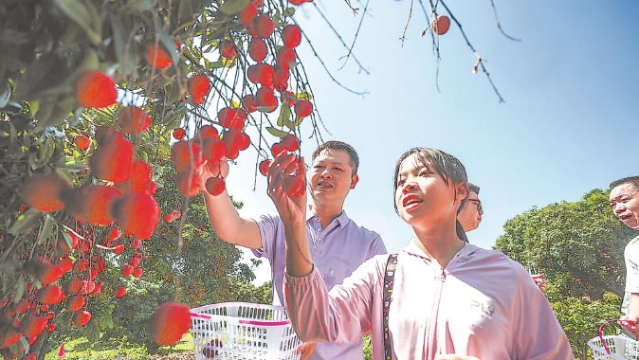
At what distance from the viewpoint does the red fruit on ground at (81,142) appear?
1314mm

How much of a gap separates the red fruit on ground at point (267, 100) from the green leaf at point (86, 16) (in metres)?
0.38

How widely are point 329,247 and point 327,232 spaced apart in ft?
0.19

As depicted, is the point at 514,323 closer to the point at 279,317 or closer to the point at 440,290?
the point at 440,290

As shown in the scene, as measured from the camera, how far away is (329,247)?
1.58 m

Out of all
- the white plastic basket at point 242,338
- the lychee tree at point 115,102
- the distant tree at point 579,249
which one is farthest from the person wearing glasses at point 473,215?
the distant tree at point 579,249

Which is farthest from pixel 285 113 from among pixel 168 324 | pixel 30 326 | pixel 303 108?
pixel 30 326

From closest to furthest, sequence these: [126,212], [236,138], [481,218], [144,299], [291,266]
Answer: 1. [126,212]
2. [236,138]
3. [291,266]
4. [481,218]
5. [144,299]

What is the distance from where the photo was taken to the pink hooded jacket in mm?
935

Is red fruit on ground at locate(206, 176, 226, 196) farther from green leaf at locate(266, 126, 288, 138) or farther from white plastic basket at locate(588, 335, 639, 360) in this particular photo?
white plastic basket at locate(588, 335, 639, 360)

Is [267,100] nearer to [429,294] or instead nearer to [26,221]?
[26,221]

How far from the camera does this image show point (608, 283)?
47.1 ft

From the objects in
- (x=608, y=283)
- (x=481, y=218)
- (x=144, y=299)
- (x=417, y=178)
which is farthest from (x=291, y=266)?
(x=608, y=283)

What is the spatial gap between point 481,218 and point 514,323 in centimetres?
113

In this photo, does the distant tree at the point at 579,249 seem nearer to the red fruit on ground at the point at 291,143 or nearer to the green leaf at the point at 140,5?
the red fruit on ground at the point at 291,143
